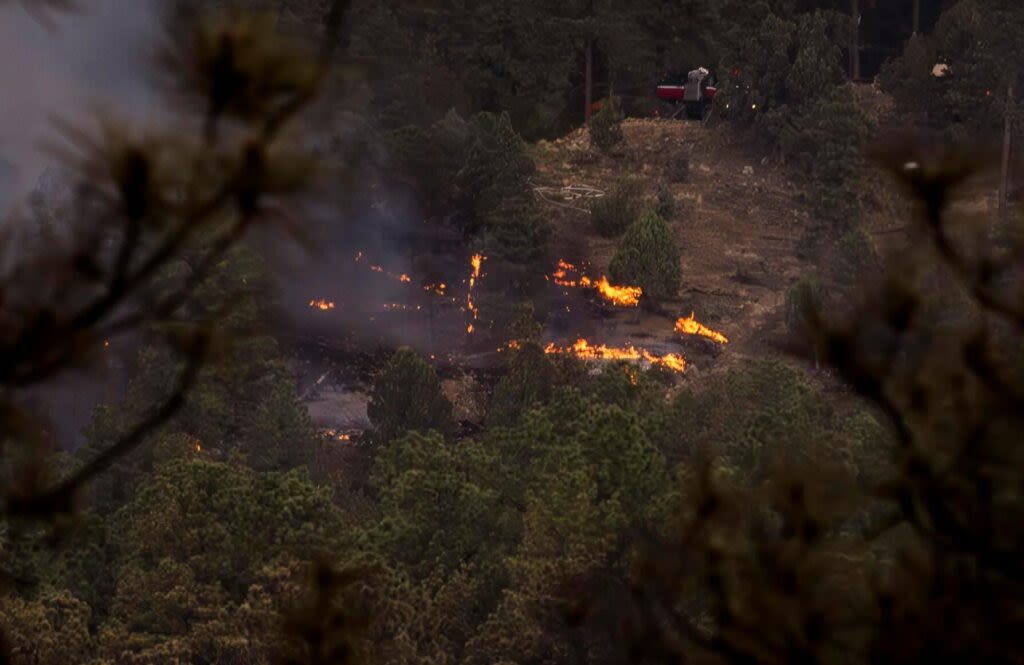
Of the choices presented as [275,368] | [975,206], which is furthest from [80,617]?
[975,206]

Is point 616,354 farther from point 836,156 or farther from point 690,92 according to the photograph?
point 690,92

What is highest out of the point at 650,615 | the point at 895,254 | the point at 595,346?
the point at 895,254

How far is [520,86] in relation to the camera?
55.1m

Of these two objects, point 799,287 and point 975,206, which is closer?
point 799,287

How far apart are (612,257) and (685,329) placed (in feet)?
15.6

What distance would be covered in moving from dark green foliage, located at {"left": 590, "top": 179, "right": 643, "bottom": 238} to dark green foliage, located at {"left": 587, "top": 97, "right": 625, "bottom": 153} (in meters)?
4.74

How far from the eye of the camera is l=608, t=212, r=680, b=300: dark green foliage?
1689 inches

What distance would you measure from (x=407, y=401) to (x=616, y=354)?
28.9 ft

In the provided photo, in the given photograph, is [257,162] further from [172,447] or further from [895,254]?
[172,447]

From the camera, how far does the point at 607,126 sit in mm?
53188

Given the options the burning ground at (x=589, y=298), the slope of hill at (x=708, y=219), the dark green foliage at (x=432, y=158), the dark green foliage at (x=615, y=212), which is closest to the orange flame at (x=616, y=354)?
the burning ground at (x=589, y=298)

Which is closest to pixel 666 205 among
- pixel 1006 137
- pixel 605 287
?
pixel 605 287

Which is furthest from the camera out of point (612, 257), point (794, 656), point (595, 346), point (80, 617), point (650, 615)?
point (612, 257)

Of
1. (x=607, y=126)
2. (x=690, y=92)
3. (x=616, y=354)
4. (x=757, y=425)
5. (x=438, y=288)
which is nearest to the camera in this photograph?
(x=757, y=425)
